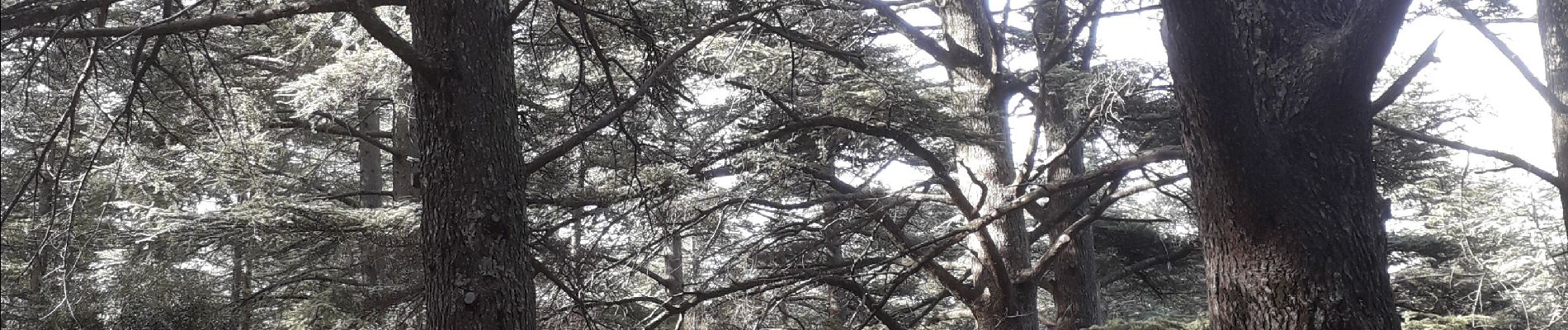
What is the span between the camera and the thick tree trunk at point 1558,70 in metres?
6.26

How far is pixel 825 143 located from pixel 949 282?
1.46 meters

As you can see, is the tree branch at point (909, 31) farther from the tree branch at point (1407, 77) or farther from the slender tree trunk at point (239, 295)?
the slender tree trunk at point (239, 295)

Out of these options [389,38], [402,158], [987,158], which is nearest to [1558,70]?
[987,158]

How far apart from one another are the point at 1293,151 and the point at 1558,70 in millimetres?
4599

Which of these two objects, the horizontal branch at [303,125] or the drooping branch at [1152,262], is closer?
the horizontal branch at [303,125]

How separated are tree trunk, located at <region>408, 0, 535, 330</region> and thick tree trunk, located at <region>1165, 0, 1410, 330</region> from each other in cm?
240

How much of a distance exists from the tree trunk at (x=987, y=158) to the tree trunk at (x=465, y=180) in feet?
14.8

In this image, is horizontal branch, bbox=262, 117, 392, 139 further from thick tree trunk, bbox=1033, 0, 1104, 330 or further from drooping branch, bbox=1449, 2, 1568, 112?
drooping branch, bbox=1449, 2, 1568, 112

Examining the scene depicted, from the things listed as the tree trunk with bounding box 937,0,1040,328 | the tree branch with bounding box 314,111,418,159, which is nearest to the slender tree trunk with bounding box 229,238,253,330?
the tree branch with bounding box 314,111,418,159

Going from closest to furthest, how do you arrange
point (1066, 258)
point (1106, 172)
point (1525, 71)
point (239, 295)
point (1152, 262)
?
point (1106, 172) → point (1525, 71) → point (1066, 258) → point (239, 295) → point (1152, 262)

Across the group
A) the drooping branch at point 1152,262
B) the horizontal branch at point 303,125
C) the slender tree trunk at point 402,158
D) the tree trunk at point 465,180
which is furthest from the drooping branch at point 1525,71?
the slender tree trunk at point 402,158

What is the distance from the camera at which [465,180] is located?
150 inches

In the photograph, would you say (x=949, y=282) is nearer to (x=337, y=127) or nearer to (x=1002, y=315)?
(x=1002, y=315)

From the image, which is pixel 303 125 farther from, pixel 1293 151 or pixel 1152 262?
pixel 1152 262
